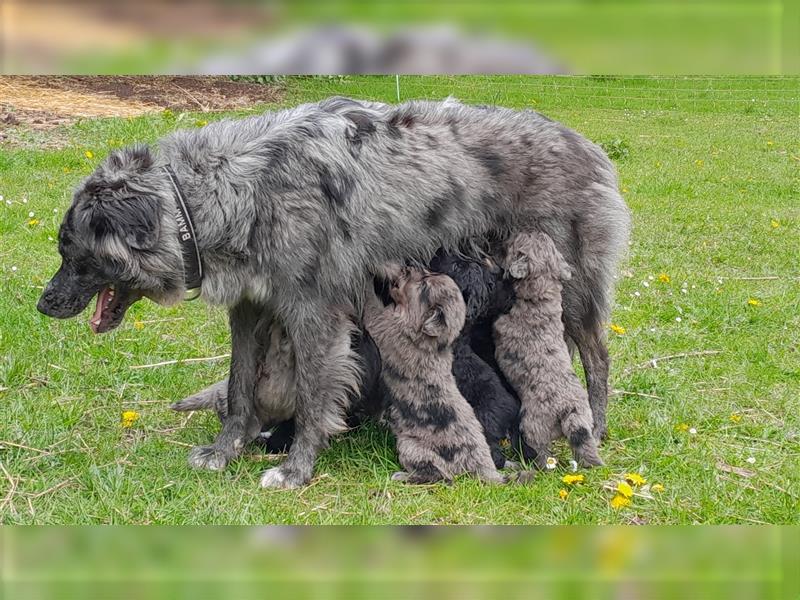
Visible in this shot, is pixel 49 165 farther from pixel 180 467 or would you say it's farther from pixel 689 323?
pixel 689 323

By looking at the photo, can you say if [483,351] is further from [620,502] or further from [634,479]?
[620,502]

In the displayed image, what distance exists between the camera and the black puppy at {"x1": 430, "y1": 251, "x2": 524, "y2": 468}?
14.9 ft

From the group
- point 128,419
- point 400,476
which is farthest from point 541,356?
point 128,419

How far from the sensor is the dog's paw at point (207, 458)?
454 cm

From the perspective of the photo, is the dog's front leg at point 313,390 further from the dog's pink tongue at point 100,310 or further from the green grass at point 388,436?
the dog's pink tongue at point 100,310

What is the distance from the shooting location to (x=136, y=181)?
4.17m

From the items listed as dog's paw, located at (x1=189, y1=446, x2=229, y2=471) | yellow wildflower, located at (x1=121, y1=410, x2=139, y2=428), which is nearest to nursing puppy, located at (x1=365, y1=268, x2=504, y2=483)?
dog's paw, located at (x1=189, y1=446, x2=229, y2=471)

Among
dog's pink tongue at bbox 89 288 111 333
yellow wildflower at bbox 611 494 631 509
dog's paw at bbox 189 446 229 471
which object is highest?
dog's pink tongue at bbox 89 288 111 333

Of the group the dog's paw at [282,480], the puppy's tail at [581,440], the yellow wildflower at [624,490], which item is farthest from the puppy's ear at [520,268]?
the dog's paw at [282,480]

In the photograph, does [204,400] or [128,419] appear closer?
[128,419]

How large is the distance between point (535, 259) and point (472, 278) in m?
0.38

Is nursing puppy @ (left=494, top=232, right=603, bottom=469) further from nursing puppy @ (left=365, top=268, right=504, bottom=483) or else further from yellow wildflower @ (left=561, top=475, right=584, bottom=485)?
nursing puppy @ (left=365, top=268, right=504, bottom=483)

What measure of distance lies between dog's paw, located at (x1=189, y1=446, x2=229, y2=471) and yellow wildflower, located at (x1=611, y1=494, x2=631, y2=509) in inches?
82.8

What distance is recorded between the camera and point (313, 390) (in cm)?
453
